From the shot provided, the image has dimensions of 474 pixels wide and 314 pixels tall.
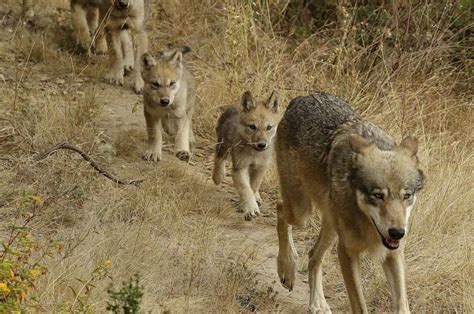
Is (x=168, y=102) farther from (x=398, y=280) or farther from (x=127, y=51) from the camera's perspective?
(x=398, y=280)

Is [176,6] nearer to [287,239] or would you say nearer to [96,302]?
[287,239]

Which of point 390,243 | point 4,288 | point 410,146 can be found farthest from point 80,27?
point 4,288

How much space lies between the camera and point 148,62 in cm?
915

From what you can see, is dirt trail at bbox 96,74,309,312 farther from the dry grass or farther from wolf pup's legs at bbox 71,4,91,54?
wolf pup's legs at bbox 71,4,91,54

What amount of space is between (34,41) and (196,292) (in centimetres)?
528

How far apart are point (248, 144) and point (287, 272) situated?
1785 millimetres

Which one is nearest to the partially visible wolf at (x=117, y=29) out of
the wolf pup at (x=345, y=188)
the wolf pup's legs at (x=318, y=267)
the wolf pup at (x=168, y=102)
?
the wolf pup at (x=168, y=102)

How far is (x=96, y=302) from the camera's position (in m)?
5.27

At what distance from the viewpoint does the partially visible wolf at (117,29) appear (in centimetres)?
1033

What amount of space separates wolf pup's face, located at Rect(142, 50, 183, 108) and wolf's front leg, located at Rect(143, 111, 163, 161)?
17 cm

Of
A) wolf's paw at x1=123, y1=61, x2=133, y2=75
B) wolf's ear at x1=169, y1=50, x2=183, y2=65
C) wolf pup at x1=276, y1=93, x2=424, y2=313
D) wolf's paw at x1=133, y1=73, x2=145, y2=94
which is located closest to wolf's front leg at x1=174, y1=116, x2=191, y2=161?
wolf's ear at x1=169, y1=50, x2=183, y2=65

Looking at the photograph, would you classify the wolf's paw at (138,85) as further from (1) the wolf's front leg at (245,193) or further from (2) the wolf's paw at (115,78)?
(1) the wolf's front leg at (245,193)

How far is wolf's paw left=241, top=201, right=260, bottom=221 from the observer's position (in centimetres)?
780

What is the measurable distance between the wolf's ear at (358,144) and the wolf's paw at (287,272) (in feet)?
4.54
